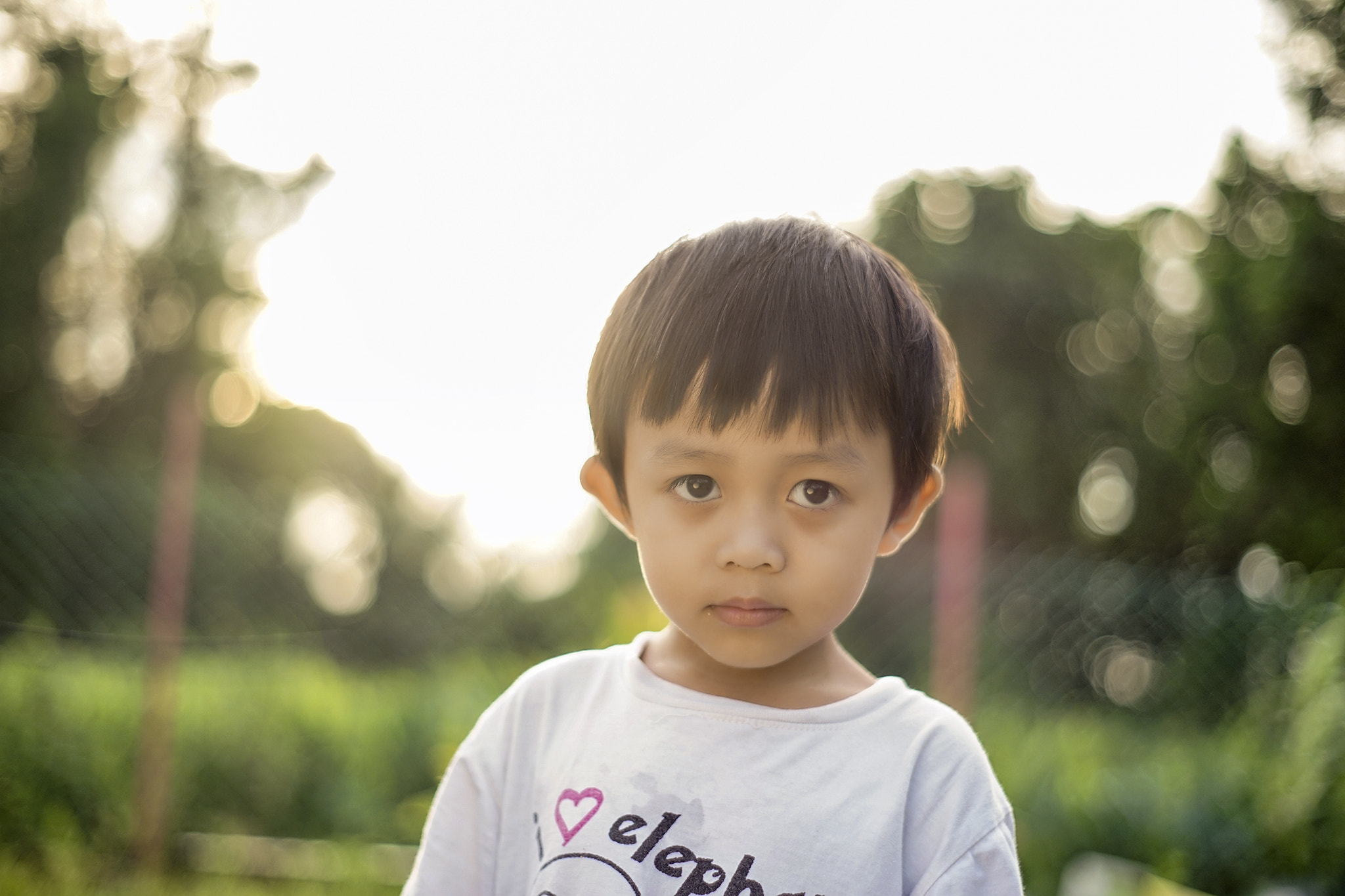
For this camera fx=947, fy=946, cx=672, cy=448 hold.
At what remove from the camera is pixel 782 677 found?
1166 mm

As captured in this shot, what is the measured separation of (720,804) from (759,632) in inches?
7.7

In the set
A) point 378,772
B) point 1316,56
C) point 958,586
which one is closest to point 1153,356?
point 1316,56

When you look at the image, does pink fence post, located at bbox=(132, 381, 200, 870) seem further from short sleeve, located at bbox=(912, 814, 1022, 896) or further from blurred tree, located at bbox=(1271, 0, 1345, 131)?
blurred tree, located at bbox=(1271, 0, 1345, 131)

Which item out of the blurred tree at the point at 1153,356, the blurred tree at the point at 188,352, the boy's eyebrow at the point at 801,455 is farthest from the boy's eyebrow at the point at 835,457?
the blurred tree at the point at 1153,356

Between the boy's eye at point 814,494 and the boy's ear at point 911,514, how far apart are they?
15 cm

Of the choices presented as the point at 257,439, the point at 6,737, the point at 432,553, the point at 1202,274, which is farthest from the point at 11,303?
the point at 1202,274

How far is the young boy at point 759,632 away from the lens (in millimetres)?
1017

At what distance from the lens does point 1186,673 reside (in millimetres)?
5676

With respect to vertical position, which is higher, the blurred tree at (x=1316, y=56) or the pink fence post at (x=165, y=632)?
the blurred tree at (x=1316, y=56)

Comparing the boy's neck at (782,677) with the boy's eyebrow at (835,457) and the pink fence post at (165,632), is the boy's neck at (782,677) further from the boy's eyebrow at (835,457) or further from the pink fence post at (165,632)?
the pink fence post at (165,632)

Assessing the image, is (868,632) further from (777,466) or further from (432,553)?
(777,466)

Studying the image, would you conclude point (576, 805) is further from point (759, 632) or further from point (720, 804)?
point (759, 632)

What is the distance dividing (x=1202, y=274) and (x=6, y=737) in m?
12.5

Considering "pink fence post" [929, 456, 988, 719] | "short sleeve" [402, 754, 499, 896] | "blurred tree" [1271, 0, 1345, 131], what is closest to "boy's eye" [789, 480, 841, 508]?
"short sleeve" [402, 754, 499, 896]
